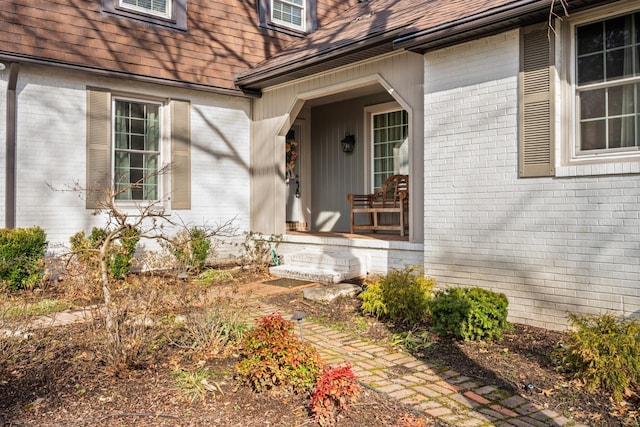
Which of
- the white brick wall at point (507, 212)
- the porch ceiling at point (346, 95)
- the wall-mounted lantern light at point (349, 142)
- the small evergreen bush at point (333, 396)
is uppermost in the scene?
the porch ceiling at point (346, 95)

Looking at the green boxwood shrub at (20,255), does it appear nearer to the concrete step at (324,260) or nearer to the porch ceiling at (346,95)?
the concrete step at (324,260)

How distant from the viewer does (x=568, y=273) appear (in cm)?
527

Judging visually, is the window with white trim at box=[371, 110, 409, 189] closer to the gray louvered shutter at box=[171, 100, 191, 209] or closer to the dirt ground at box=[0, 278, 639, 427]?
the gray louvered shutter at box=[171, 100, 191, 209]

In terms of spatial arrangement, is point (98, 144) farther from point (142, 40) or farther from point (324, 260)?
point (324, 260)

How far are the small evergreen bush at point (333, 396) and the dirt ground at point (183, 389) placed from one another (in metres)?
0.08

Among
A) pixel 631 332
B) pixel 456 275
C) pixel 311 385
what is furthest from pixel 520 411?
pixel 456 275

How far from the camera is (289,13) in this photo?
10930 millimetres

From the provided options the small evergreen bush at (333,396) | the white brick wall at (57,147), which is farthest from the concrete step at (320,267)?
the small evergreen bush at (333,396)

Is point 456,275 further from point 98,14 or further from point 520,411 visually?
point 98,14

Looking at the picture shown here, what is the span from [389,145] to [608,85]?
536cm

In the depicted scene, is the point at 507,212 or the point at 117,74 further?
the point at 117,74

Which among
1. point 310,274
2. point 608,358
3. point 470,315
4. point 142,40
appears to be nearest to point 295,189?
point 310,274

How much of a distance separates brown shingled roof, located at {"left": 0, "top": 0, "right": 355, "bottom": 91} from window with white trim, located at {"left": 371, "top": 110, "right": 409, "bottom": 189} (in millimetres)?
2605

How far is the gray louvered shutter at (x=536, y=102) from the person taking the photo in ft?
17.7
